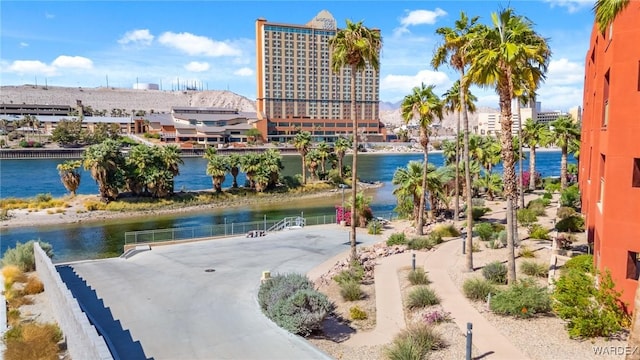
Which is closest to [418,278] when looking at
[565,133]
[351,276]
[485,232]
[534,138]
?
[351,276]

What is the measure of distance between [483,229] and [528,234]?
3.01 m

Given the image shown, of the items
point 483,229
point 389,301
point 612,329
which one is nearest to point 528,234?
point 483,229

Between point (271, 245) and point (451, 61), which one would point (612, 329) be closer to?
point (451, 61)

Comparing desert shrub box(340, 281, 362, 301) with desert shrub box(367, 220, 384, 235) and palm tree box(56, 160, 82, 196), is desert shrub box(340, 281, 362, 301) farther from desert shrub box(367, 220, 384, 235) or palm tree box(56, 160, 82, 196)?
palm tree box(56, 160, 82, 196)

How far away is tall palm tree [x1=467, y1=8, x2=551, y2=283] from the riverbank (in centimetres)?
4791

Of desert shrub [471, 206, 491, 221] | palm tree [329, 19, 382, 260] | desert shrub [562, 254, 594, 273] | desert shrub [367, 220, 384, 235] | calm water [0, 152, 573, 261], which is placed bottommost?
calm water [0, 152, 573, 261]

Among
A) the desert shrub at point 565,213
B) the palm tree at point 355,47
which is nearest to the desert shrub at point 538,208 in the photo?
the desert shrub at point 565,213

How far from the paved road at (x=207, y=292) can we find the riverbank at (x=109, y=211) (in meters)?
28.8

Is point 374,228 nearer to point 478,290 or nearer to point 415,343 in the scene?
point 478,290

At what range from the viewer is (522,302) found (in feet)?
49.5

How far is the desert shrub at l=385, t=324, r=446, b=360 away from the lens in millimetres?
12415

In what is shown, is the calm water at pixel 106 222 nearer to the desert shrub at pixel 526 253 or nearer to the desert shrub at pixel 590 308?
the desert shrub at pixel 526 253

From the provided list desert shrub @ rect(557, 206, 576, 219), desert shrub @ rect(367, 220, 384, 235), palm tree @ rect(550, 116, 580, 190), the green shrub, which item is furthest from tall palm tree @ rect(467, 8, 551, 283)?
palm tree @ rect(550, 116, 580, 190)

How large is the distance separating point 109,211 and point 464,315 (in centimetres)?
5193
